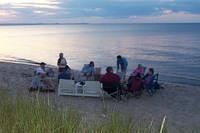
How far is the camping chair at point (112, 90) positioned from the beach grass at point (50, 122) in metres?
7.69

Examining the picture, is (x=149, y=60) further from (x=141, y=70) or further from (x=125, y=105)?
(x=125, y=105)

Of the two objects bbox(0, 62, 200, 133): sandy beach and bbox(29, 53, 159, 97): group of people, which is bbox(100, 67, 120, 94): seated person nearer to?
bbox(29, 53, 159, 97): group of people

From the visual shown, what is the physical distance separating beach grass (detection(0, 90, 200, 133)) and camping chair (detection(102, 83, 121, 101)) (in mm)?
7692

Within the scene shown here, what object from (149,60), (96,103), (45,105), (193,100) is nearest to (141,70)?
(193,100)

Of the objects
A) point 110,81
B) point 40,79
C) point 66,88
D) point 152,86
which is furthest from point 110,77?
point 40,79

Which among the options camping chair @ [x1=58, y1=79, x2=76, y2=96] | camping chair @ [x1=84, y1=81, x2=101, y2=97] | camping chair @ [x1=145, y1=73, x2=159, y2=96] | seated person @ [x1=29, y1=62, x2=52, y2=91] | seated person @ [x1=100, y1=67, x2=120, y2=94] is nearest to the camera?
seated person @ [x1=100, y1=67, x2=120, y2=94]

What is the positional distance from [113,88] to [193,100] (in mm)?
3133

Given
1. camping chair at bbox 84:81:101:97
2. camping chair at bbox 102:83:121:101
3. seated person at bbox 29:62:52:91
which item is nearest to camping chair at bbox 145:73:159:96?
camping chair at bbox 102:83:121:101

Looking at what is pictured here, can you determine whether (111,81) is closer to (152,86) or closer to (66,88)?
(66,88)

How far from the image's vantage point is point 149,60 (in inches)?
1583

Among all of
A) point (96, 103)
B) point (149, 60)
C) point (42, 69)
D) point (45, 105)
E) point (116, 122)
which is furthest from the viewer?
point (149, 60)

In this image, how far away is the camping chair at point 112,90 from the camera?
12219mm

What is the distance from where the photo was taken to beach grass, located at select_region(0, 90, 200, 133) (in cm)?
389

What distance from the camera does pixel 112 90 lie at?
12.4 m
